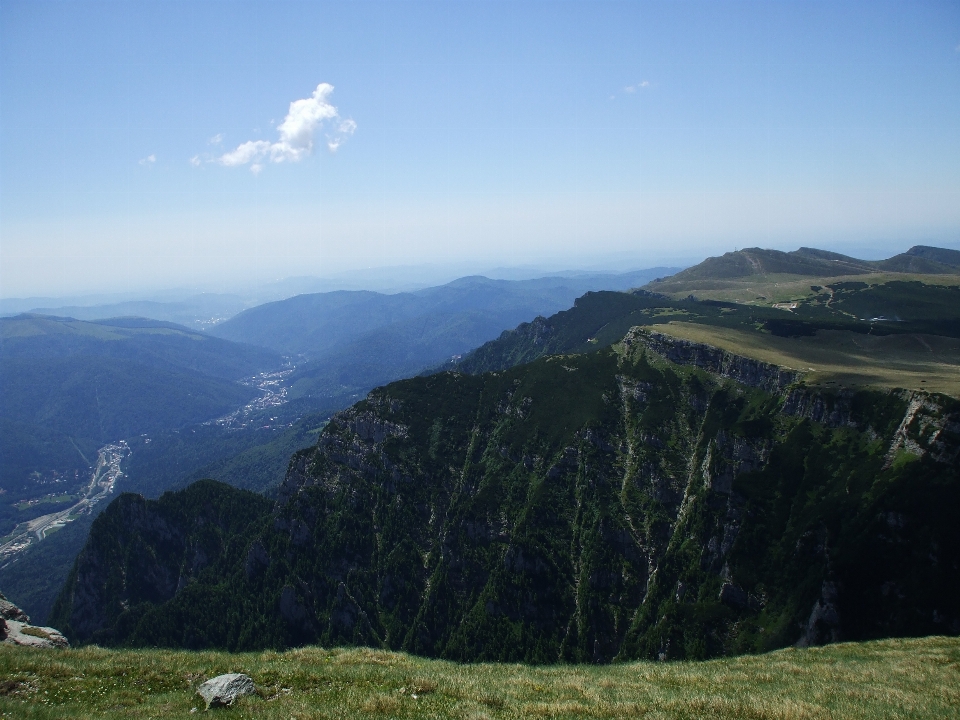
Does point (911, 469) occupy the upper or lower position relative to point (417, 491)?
upper

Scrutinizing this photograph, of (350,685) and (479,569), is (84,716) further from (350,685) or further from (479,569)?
(479,569)

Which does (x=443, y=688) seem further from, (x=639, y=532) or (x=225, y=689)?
(x=639, y=532)

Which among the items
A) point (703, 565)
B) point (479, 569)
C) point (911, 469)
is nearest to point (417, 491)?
point (479, 569)

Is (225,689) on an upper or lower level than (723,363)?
upper

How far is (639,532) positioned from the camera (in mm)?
149375

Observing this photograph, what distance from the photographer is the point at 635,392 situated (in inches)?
7126

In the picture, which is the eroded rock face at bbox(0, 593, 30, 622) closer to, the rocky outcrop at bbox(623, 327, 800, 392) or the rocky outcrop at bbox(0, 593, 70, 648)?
the rocky outcrop at bbox(0, 593, 70, 648)

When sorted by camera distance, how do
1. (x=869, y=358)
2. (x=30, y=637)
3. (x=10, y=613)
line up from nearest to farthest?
1. (x=30, y=637)
2. (x=10, y=613)
3. (x=869, y=358)

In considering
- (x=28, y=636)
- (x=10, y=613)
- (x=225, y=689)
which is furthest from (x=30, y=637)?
(x=225, y=689)

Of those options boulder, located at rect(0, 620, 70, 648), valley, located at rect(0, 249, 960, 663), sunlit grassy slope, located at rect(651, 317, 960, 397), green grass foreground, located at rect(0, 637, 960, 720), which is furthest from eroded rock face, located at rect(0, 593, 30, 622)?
sunlit grassy slope, located at rect(651, 317, 960, 397)

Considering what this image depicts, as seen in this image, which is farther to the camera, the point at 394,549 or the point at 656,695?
the point at 394,549

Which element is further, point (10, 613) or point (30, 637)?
point (10, 613)

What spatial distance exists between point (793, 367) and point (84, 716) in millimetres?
168490

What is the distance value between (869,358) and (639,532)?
105m
